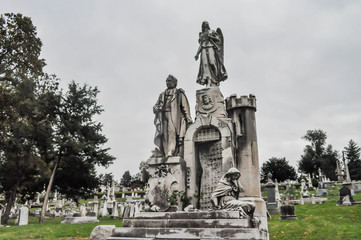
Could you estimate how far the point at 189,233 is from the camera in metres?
6.75

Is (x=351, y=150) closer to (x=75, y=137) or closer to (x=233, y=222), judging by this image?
(x=75, y=137)

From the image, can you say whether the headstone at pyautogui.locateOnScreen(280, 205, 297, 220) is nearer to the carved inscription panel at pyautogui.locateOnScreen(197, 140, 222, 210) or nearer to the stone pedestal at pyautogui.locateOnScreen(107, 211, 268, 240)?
the carved inscription panel at pyautogui.locateOnScreen(197, 140, 222, 210)

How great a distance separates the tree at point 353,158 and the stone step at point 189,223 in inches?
2430

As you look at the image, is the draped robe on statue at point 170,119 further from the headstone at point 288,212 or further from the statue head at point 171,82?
the headstone at point 288,212

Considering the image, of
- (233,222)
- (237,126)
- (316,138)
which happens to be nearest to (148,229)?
(233,222)

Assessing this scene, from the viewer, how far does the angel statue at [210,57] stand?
456 inches

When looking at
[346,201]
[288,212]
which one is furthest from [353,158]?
[288,212]

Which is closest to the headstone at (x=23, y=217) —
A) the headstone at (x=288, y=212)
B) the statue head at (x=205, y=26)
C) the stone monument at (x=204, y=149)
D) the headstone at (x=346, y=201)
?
the stone monument at (x=204, y=149)

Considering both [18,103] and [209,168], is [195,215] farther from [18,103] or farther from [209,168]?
[18,103]

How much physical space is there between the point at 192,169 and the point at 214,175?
2.89 ft

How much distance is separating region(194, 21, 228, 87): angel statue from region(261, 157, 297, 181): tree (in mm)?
57611

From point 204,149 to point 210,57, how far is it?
3860 mm

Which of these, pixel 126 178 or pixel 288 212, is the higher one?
pixel 126 178

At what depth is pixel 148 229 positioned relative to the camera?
23.8 feet
